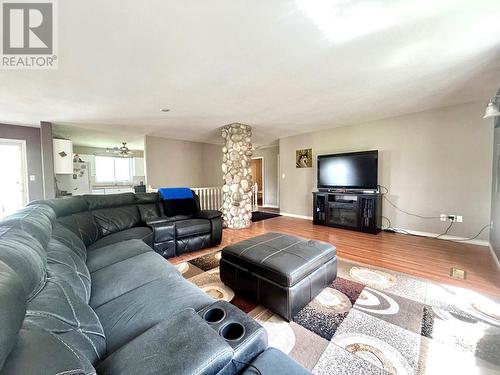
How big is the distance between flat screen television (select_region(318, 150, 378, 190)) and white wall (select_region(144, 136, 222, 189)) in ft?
12.0

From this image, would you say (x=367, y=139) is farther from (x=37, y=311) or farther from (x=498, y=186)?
(x=37, y=311)

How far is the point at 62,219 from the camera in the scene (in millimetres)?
2215

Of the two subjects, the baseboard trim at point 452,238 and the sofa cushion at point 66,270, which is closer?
the sofa cushion at point 66,270

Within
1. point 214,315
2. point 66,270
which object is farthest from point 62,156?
point 214,315

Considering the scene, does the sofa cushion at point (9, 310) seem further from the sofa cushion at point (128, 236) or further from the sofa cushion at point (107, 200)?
the sofa cushion at point (107, 200)

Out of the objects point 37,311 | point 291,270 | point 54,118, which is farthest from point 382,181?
point 54,118

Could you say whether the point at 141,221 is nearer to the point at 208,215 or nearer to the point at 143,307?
the point at 208,215

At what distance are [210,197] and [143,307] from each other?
169 inches

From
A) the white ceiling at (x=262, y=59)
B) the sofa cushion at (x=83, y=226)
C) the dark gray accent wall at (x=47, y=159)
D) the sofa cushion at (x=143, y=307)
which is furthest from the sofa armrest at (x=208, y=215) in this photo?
the dark gray accent wall at (x=47, y=159)

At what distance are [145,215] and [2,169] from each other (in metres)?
4.42

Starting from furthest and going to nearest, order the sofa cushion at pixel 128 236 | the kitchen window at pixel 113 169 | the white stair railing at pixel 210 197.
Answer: the kitchen window at pixel 113 169 < the white stair railing at pixel 210 197 < the sofa cushion at pixel 128 236

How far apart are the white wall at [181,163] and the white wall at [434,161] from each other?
402cm

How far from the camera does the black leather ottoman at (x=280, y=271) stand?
1623 millimetres

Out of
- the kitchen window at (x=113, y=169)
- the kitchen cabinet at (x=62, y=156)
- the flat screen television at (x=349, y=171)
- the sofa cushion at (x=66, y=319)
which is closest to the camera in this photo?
the sofa cushion at (x=66, y=319)
